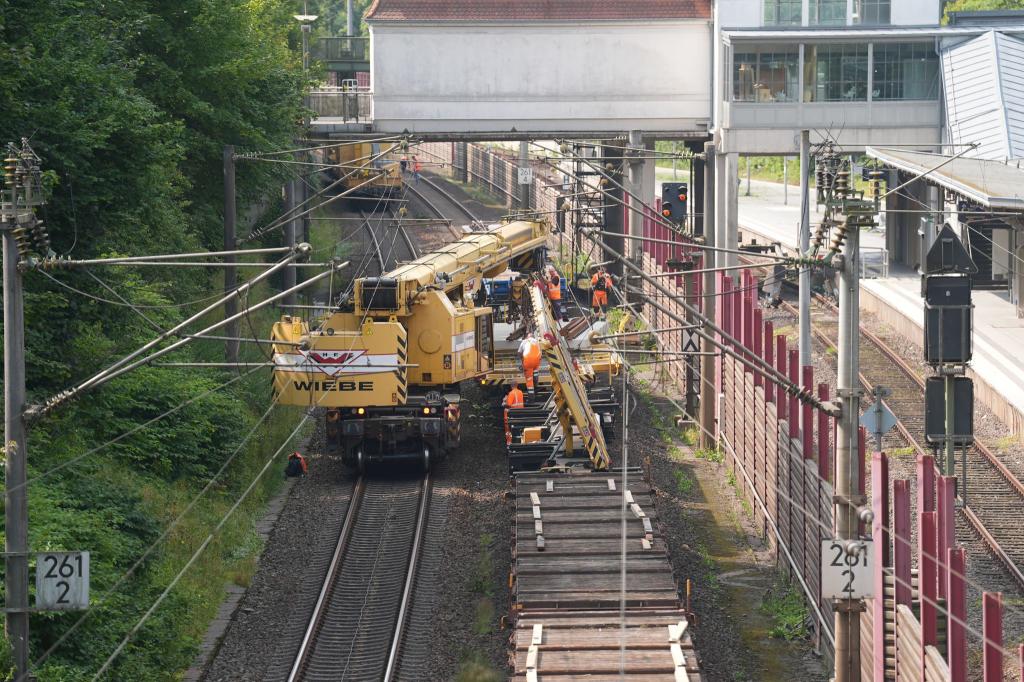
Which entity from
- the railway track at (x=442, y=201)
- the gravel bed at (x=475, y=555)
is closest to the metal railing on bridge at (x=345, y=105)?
the railway track at (x=442, y=201)

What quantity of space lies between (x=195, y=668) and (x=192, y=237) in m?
17.9

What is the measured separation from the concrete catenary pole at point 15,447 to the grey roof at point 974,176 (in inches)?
822

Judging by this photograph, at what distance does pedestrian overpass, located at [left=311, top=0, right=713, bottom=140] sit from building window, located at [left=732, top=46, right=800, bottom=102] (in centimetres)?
239

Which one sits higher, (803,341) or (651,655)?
(803,341)

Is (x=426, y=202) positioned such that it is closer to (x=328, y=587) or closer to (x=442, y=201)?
(x=442, y=201)

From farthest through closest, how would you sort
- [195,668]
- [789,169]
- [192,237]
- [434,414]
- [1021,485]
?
[789,169] → [192,237] → [434,414] → [1021,485] → [195,668]

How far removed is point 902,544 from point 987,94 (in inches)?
1293

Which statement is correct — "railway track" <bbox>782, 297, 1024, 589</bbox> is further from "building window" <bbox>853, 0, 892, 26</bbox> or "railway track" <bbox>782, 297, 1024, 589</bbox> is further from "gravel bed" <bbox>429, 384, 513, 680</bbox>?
"building window" <bbox>853, 0, 892, 26</bbox>

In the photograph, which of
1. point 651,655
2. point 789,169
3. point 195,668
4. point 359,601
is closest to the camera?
point 651,655

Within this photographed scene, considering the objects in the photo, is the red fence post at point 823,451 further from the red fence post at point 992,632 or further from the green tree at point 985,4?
the green tree at point 985,4

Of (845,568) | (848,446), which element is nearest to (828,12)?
(848,446)

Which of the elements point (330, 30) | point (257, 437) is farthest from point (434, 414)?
point (330, 30)

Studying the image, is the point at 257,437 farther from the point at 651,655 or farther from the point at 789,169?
the point at 789,169

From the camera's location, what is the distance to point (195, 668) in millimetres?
19906
